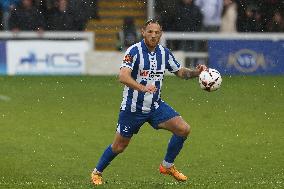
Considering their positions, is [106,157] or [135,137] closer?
[106,157]

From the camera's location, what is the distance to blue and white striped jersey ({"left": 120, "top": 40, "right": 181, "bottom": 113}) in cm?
1044

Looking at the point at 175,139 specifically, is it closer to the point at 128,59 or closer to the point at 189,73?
the point at 189,73

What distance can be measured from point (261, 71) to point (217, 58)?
1.19 metres

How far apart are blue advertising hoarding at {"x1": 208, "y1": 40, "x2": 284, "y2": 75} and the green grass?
64cm

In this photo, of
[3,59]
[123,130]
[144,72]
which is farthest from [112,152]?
[3,59]

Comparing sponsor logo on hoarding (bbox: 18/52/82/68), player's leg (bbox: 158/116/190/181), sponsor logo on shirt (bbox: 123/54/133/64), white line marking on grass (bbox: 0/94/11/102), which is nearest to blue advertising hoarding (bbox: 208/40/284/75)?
sponsor logo on hoarding (bbox: 18/52/82/68)

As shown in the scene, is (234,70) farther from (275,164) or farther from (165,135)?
(275,164)

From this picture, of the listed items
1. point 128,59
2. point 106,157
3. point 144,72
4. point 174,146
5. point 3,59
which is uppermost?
point 128,59

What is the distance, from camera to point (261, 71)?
23969 millimetres

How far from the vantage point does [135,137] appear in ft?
49.9

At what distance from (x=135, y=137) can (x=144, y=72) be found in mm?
4848

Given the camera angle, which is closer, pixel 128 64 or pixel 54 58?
pixel 128 64

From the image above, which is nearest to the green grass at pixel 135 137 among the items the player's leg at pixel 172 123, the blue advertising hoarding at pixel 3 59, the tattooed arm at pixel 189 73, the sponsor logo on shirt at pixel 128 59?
the player's leg at pixel 172 123

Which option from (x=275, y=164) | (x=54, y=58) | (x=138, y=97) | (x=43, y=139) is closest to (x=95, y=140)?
(x=43, y=139)
